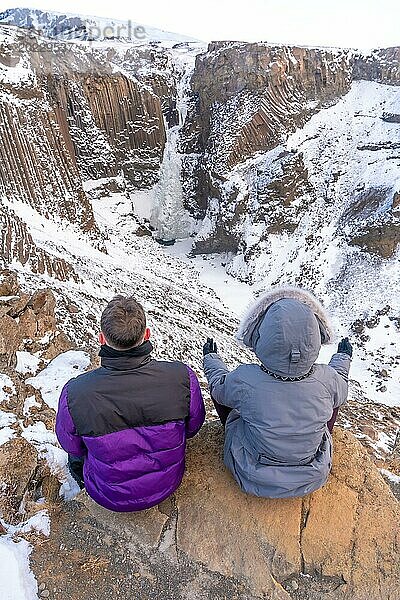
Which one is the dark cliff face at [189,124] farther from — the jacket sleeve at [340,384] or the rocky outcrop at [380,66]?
the jacket sleeve at [340,384]

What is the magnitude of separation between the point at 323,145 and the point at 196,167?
26.5ft

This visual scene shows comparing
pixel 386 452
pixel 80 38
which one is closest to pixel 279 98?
pixel 80 38

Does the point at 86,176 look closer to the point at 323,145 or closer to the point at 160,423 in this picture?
the point at 323,145

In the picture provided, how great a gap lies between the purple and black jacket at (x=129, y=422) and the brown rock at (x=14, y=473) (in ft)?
2.91

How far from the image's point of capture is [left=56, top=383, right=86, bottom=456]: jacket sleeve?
286 cm

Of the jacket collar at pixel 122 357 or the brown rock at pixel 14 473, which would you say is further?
the brown rock at pixel 14 473

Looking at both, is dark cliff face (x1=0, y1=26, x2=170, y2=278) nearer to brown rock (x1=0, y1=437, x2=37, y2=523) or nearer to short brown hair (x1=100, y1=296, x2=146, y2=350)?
brown rock (x1=0, y1=437, x2=37, y2=523)

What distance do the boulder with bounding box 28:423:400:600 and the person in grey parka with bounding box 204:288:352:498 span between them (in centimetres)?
30

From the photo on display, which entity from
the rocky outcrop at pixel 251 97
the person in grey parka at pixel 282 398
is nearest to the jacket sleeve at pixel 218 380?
the person in grey parka at pixel 282 398

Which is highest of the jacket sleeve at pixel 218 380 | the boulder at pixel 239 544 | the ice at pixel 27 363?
the jacket sleeve at pixel 218 380

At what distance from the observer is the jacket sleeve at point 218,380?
2.97m

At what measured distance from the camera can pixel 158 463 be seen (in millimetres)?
3014

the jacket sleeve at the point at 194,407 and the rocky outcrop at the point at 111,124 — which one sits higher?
the jacket sleeve at the point at 194,407

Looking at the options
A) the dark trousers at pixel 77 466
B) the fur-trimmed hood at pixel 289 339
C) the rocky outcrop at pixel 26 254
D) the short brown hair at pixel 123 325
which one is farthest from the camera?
the rocky outcrop at pixel 26 254
